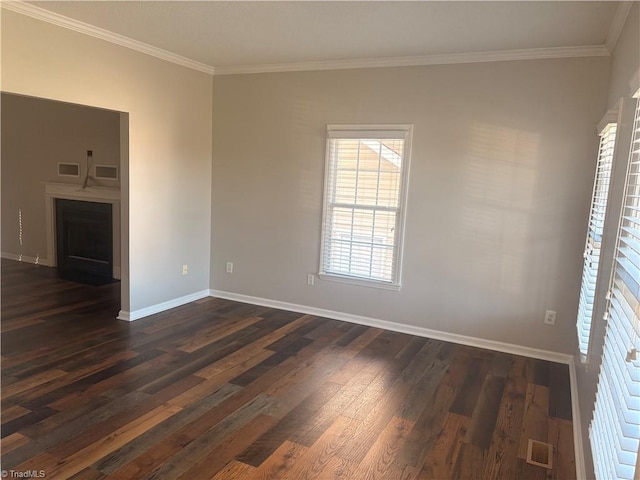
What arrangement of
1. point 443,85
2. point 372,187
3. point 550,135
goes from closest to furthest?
point 550,135 < point 443,85 < point 372,187

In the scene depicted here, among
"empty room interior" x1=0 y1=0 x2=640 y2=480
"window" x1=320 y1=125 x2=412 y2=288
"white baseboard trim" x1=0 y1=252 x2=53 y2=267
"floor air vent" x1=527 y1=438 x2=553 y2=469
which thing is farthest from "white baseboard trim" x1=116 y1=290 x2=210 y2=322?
"floor air vent" x1=527 y1=438 x2=553 y2=469

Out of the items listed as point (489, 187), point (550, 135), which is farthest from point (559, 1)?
point (489, 187)

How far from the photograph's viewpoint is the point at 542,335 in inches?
158

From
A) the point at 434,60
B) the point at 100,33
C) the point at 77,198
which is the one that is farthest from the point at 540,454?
the point at 77,198

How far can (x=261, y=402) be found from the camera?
10.0 ft

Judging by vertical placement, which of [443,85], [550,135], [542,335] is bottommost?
[542,335]

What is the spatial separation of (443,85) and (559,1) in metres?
1.41

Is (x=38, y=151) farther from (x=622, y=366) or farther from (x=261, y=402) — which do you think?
(x=622, y=366)

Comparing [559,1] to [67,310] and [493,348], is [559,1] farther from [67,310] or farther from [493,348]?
[67,310]

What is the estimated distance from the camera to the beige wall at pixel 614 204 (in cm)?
221

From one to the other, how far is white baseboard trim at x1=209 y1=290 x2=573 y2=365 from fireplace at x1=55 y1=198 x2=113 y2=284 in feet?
5.55

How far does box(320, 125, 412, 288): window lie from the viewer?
14.4 feet

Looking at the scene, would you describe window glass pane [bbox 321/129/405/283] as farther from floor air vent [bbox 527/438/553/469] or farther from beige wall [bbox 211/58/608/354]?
floor air vent [bbox 527/438/553/469]

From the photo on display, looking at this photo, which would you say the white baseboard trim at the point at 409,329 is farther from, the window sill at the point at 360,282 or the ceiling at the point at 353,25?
the ceiling at the point at 353,25
